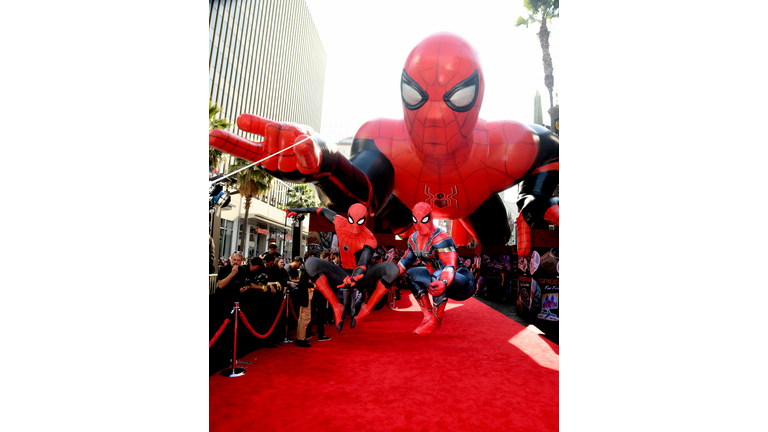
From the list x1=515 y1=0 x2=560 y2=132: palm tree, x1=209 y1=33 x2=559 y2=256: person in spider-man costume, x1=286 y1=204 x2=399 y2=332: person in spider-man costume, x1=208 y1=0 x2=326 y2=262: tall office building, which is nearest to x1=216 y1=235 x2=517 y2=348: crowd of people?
x1=286 y1=204 x2=399 y2=332: person in spider-man costume

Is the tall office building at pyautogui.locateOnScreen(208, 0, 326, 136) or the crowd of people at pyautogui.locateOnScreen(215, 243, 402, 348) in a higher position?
the tall office building at pyautogui.locateOnScreen(208, 0, 326, 136)

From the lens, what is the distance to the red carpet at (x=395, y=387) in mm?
3102

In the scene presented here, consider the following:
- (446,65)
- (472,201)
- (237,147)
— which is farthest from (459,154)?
(237,147)

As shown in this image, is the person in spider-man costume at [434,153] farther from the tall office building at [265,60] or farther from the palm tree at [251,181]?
the tall office building at [265,60]

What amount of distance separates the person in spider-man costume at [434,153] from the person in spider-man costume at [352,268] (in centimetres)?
39

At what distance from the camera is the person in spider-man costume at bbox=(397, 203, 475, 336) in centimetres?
434

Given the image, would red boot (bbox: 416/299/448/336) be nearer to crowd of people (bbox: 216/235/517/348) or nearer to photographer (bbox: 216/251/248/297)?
crowd of people (bbox: 216/235/517/348)

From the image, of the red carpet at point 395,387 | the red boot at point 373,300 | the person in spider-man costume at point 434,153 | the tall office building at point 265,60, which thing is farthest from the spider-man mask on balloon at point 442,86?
the tall office building at point 265,60

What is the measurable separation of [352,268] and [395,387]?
4.98ft

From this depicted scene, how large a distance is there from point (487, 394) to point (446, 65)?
3.55m

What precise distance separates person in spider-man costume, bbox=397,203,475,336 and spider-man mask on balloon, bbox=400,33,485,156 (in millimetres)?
1042

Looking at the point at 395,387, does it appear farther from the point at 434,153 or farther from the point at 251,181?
the point at 251,181

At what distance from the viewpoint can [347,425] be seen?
9.88 ft
